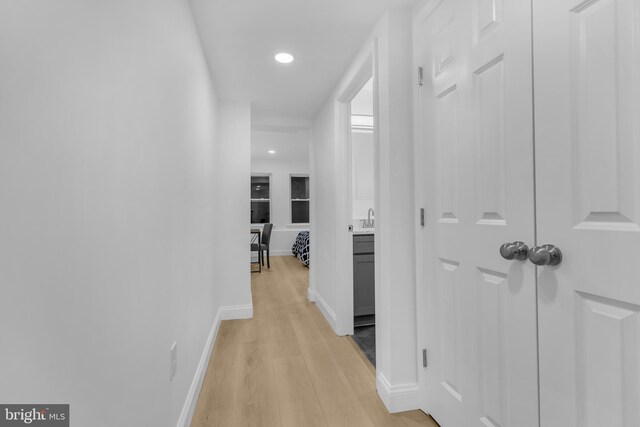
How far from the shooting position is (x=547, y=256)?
985 mm

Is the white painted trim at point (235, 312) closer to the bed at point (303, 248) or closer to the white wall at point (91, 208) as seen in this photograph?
the white wall at point (91, 208)

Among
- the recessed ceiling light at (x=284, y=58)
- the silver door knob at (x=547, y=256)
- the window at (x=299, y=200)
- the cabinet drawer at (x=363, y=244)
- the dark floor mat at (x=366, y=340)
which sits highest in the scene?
the recessed ceiling light at (x=284, y=58)

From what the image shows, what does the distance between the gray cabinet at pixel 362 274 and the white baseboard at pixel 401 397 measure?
127 cm

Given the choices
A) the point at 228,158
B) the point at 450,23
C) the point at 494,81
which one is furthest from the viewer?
the point at 228,158

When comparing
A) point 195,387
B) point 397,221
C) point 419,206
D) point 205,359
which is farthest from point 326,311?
point 419,206

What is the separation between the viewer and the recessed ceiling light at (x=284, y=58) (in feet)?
7.68

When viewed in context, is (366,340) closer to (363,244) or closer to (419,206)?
(363,244)

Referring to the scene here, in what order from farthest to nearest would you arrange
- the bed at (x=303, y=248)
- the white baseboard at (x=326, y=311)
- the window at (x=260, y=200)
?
the window at (x=260, y=200) → the bed at (x=303, y=248) → the white baseboard at (x=326, y=311)

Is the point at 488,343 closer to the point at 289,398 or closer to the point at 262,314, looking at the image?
the point at 289,398

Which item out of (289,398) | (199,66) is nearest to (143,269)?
(289,398)

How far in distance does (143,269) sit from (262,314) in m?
2.51

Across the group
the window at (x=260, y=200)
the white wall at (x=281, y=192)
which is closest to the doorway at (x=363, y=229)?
the white wall at (x=281, y=192)

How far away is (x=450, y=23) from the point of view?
4.81ft

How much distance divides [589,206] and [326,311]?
2627 mm
